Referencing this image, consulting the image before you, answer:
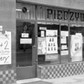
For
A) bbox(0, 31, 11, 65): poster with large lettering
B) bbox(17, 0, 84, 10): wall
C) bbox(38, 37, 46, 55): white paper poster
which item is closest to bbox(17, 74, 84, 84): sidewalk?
bbox(38, 37, 46, 55): white paper poster

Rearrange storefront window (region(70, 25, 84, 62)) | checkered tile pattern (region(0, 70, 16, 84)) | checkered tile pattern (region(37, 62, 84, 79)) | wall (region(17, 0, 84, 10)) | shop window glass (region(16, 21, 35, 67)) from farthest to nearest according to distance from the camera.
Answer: storefront window (region(70, 25, 84, 62)), checkered tile pattern (region(37, 62, 84, 79)), wall (region(17, 0, 84, 10)), shop window glass (region(16, 21, 35, 67)), checkered tile pattern (region(0, 70, 16, 84))

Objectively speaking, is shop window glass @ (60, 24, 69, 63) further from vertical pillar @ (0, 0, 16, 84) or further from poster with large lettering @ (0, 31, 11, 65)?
poster with large lettering @ (0, 31, 11, 65)

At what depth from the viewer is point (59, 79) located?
36.9ft

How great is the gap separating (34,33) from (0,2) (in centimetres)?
238

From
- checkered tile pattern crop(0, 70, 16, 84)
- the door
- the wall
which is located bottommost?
checkered tile pattern crop(0, 70, 16, 84)

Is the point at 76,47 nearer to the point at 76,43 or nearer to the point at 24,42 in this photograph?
the point at 76,43

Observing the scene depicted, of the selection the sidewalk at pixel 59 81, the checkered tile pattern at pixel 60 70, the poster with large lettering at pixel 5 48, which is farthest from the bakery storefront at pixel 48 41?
the poster with large lettering at pixel 5 48

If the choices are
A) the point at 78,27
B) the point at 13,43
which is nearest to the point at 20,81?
the point at 13,43

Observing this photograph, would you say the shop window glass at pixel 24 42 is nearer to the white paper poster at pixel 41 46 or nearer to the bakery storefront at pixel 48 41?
the bakery storefront at pixel 48 41

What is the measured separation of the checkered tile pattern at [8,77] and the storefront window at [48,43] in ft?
6.21

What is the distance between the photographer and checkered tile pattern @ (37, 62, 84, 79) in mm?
11055

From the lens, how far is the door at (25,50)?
10.4 m

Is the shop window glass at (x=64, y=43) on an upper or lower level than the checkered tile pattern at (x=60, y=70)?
upper

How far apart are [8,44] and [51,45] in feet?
8.66
